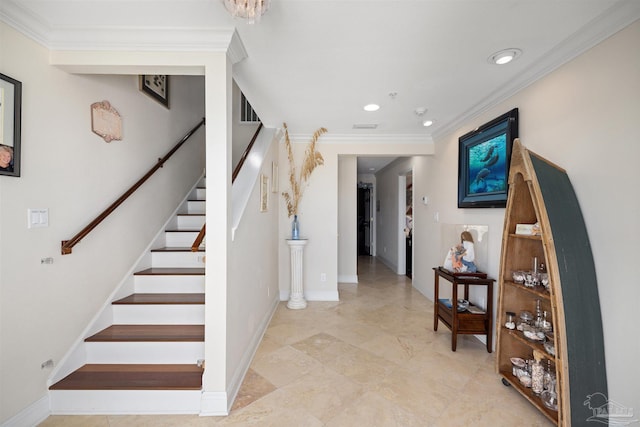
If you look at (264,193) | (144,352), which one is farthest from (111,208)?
(264,193)

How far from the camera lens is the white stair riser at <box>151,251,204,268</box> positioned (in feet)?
8.96

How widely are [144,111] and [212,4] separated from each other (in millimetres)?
1655

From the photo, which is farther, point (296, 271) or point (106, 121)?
point (296, 271)

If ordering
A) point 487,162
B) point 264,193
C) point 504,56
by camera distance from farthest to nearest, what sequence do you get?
point 264,193
point 487,162
point 504,56

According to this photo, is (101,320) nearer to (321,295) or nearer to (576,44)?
(321,295)

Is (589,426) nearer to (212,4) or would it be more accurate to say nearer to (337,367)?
(337,367)

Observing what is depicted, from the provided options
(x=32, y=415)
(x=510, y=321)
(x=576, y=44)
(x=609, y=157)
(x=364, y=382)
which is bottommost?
(x=364, y=382)

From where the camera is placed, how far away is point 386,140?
12.7 feet

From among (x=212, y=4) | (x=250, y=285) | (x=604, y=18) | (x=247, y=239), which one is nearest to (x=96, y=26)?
(x=212, y=4)

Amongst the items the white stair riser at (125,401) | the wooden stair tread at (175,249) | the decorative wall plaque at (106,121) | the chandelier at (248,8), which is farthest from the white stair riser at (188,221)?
the chandelier at (248,8)

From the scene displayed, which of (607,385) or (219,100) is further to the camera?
(219,100)

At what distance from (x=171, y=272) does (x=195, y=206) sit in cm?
114

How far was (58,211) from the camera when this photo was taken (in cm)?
179

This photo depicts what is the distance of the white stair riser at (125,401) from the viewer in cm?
171
